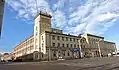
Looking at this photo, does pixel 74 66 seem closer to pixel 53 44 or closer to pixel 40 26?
pixel 53 44

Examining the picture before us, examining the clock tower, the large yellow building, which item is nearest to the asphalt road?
the large yellow building

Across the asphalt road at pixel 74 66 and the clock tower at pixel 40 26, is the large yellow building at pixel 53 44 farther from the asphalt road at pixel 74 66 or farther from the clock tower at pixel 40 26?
the asphalt road at pixel 74 66

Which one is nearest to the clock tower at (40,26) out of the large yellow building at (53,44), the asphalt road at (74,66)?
the large yellow building at (53,44)

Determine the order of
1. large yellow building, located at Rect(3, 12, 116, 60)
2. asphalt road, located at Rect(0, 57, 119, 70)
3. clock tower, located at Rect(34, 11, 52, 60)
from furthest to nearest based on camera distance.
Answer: clock tower, located at Rect(34, 11, 52, 60)
large yellow building, located at Rect(3, 12, 116, 60)
asphalt road, located at Rect(0, 57, 119, 70)

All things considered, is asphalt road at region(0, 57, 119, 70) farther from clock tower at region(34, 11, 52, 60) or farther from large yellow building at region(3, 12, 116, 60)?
clock tower at region(34, 11, 52, 60)

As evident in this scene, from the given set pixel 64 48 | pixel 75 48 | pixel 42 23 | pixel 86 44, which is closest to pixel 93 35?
pixel 86 44

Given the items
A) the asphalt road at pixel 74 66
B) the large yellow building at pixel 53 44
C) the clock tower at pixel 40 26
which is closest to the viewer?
the asphalt road at pixel 74 66

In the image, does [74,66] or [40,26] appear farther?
[40,26]

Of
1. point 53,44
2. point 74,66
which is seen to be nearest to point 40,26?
point 53,44

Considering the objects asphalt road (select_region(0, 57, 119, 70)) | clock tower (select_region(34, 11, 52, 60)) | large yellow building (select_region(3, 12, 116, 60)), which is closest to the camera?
asphalt road (select_region(0, 57, 119, 70))

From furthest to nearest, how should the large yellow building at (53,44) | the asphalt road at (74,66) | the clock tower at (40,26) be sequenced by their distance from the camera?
the clock tower at (40,26) → the large yellow building at (53,44) → the asphalt road at (74,66)

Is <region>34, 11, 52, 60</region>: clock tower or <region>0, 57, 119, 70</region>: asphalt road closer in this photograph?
<region>0, 57, 119, 70</region>: asphalt road

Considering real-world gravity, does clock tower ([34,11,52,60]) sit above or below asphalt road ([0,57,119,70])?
above

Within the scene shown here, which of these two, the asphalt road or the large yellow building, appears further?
the large yellow building
